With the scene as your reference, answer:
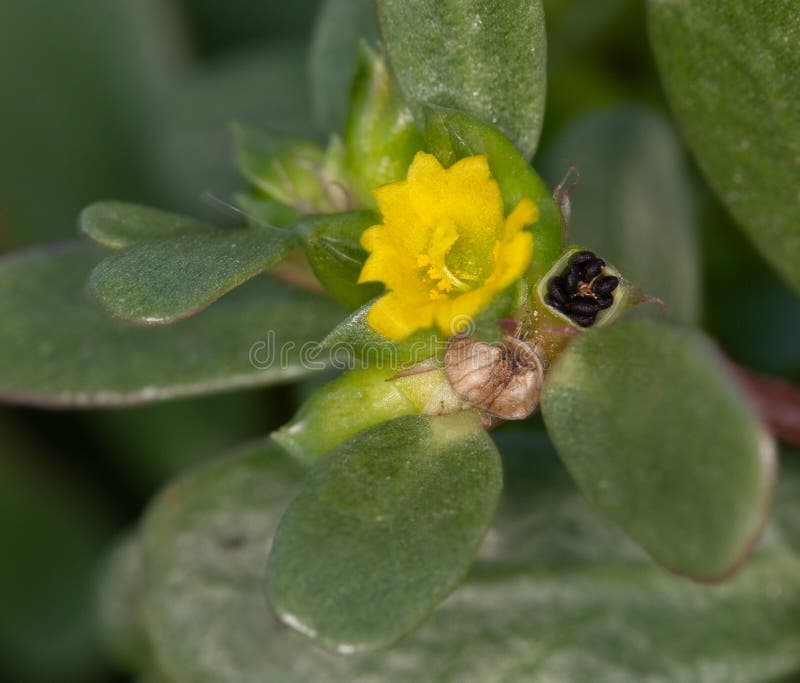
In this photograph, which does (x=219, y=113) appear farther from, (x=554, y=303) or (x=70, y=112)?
(x=554, y=303)

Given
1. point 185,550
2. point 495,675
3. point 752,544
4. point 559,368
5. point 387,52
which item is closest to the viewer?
point 752,544

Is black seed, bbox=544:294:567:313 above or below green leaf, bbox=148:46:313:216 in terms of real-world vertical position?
above

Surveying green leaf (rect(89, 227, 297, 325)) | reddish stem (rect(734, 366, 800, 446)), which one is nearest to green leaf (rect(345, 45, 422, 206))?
green leaf (rect(89, 227, 297, 325))

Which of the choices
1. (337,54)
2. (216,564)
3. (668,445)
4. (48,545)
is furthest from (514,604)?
(48,545)

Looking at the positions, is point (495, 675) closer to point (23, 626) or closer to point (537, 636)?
point (537, 636)

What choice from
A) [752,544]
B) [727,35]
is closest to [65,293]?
[727,35]

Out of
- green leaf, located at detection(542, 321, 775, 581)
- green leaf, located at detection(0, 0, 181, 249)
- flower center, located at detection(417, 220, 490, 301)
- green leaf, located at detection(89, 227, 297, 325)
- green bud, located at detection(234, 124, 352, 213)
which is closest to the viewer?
green leaf, located at detection(542, 321, 775, 581)

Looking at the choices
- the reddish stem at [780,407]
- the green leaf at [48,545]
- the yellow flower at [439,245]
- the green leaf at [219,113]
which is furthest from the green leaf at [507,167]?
the green leaf at [48,545]

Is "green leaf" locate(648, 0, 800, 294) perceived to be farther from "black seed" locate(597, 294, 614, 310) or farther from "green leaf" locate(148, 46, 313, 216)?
"green leaf" locate(148, 46, 313, 216)
